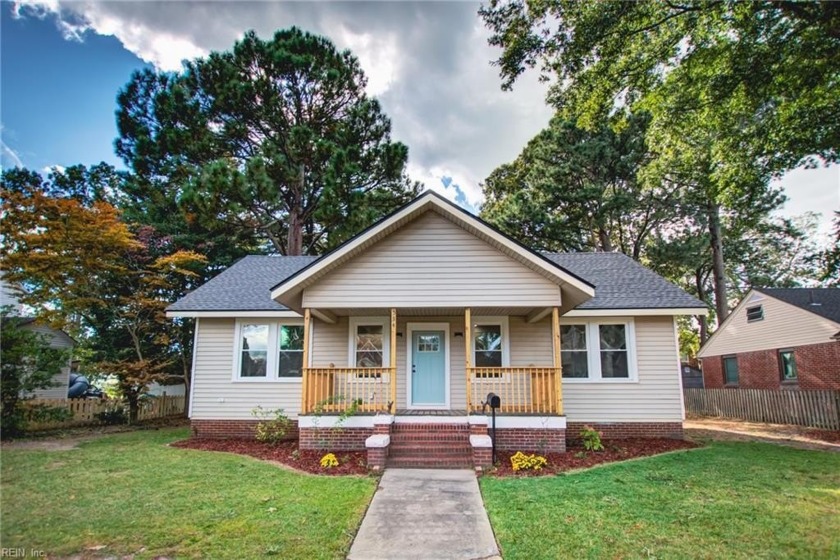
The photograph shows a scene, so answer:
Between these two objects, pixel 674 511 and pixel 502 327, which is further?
pixel 502 327

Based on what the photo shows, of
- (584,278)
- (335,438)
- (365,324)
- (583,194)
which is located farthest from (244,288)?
(583,194)

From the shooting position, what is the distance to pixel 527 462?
8141mm

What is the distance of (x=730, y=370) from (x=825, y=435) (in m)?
10.1

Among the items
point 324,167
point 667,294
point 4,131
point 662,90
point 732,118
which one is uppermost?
point 324,167

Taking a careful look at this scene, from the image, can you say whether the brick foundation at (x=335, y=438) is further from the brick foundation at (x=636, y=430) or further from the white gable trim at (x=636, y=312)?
the white gable trim at (x=636, y=312)

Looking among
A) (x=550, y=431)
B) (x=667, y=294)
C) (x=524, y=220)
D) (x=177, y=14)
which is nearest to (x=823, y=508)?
(x=550, y=431)

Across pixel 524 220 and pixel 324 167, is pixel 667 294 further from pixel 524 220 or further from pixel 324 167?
pixel 324 167

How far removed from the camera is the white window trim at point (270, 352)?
11555mm

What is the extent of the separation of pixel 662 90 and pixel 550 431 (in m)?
9.27

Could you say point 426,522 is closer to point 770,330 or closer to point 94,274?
point 94,274

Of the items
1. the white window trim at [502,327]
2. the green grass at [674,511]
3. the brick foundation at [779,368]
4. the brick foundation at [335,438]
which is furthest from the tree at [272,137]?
the brick foundation at [779,368]

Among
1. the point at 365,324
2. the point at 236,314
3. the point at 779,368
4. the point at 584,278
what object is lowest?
the point at 779,368

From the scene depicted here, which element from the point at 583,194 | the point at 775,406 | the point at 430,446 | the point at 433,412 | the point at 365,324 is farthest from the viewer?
the point at 583,194

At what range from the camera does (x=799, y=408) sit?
14.2 meters
